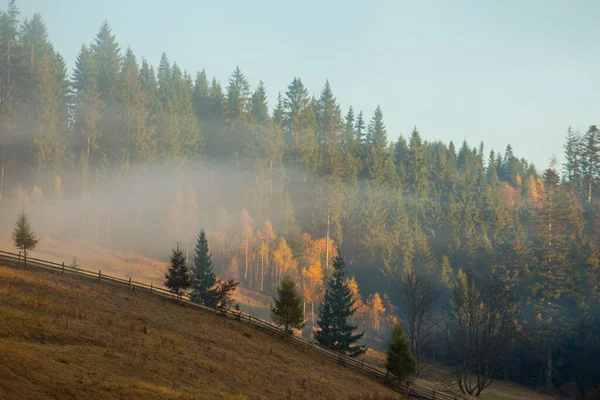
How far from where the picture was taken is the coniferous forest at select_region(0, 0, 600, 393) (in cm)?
8281

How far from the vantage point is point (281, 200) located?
104438mm

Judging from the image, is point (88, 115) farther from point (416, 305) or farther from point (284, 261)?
point (416, 305)

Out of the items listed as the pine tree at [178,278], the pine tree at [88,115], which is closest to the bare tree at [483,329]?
the pine tree at [178,278]

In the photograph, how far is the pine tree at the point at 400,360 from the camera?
4069 centimetres

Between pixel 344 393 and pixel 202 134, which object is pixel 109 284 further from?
pixel 202 134

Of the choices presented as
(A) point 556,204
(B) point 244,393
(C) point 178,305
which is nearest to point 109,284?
(C) point 178,305

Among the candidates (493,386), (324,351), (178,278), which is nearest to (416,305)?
(324,351)

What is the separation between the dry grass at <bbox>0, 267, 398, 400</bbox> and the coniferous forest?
130 ft

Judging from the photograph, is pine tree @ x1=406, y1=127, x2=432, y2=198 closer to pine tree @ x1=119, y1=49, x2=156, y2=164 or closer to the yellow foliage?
the yellow foliage

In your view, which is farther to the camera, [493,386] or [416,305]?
[493,386]

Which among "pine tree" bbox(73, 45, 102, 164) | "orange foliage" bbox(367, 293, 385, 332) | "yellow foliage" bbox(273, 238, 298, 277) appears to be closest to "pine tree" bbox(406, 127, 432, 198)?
"orange foliage" bbox(367, 293, 385, 332)

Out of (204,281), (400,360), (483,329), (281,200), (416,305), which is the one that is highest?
(281,200)

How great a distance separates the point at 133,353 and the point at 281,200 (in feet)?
259

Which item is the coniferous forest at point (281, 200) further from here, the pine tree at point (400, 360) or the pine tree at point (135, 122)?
the pine tree at point (400, 360)
